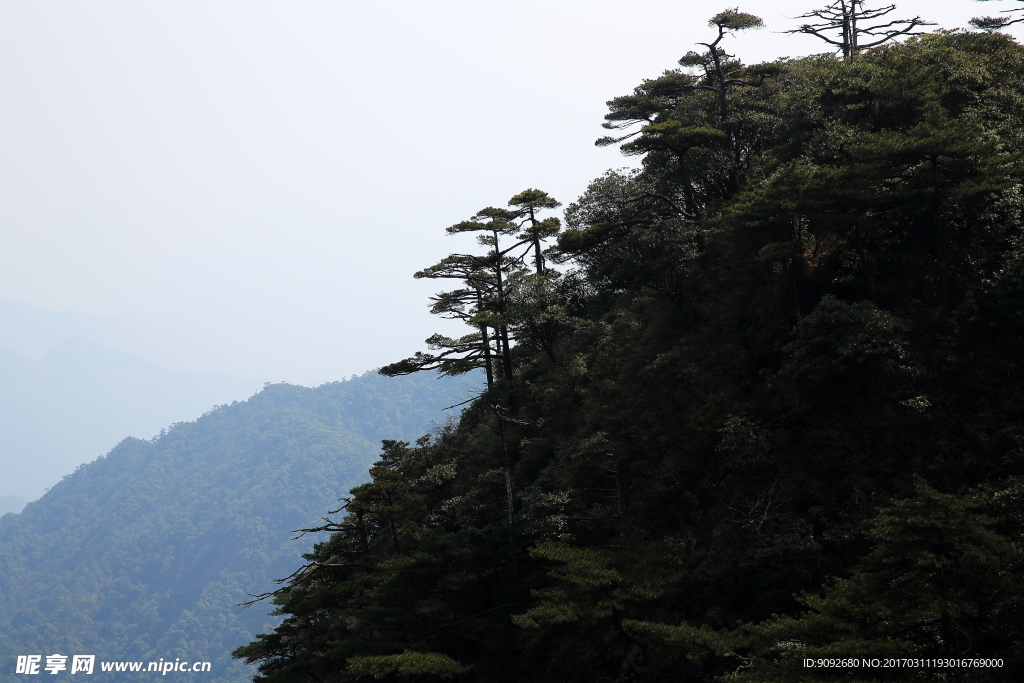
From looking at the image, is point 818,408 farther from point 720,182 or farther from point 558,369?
point 720,182

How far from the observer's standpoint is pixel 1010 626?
1104cm

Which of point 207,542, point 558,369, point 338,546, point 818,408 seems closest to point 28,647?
point 207,542

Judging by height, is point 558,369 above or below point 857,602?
above

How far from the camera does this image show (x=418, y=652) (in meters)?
20.5

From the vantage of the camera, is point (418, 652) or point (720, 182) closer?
point (418, 652)

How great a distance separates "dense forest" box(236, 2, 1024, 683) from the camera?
12.4 meters

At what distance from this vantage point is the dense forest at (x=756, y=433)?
12.4 metres

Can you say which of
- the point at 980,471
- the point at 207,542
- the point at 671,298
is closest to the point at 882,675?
the point at 980,471

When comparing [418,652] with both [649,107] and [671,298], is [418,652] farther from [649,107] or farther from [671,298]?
[649,107]

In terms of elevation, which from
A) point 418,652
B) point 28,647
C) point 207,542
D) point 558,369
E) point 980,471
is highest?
point 558,369

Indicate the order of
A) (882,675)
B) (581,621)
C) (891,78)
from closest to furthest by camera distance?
(882,675) < (581,621) < (891,78)

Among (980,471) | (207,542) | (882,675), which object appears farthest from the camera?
(207,542)

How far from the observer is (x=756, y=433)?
766 inches

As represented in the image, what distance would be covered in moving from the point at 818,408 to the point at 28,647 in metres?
197
